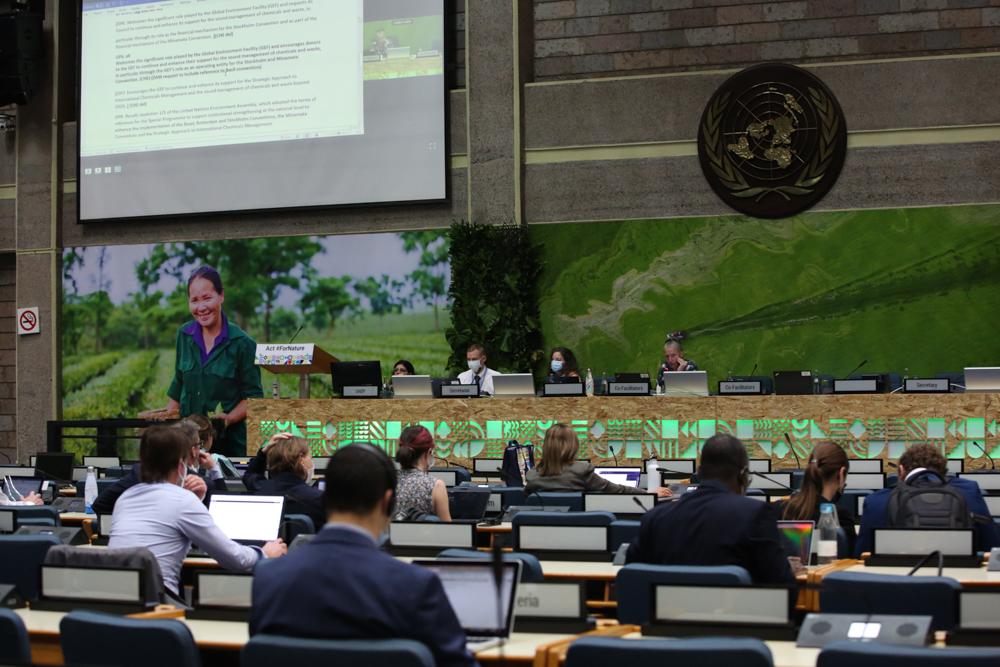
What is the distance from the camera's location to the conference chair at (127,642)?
3627 mm

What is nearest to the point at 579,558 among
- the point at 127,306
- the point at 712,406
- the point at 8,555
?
the point at 8,555

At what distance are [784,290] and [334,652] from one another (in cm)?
1371

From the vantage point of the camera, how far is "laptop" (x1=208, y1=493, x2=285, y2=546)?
6.46 metres

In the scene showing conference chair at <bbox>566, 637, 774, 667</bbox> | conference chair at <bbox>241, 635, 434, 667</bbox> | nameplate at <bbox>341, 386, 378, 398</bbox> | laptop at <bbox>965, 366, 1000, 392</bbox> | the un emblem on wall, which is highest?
the un emblem on wall

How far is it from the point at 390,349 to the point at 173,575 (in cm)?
1219

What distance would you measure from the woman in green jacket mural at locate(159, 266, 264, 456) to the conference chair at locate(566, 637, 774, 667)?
49.5 ft

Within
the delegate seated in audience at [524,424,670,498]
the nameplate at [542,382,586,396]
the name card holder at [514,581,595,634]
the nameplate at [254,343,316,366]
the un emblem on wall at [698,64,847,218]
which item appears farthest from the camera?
the un emblem on wall at [698,64,847,218]

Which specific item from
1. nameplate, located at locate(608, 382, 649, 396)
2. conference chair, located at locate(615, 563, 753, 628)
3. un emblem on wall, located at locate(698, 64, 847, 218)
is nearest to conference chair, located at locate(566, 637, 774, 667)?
conference chair, located at locate(615, 563, 753, 628)

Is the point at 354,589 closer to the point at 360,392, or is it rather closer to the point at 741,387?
the point at 741,387

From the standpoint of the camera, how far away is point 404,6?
56.4 ft

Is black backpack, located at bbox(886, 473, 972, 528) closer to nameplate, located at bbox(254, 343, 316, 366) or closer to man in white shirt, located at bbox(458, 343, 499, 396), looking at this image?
man in white shirt, located at bbox(458, 343, 499, 396)

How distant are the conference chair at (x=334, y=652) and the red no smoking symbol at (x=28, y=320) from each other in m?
17.3

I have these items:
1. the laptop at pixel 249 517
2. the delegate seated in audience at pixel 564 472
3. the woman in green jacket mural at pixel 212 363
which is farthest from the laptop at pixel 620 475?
the woman in green jacket mural at pixel 212 363

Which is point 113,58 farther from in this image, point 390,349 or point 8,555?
point 8,555
